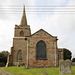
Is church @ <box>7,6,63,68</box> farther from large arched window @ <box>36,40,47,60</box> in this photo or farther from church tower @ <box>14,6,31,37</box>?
church tower @ <box>14,6,31,37</box>

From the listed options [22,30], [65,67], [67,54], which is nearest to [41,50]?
[65,67]

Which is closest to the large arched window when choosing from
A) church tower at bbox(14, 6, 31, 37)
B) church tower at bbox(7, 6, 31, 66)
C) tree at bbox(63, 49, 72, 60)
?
church tower at bbox(7, 6, 31, 66)

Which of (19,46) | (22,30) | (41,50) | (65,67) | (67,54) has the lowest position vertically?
(67,54)

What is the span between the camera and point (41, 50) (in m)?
23.3

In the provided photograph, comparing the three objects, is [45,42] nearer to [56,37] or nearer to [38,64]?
[56,37]

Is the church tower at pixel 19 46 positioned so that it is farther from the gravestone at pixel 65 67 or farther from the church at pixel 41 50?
the gravestone at pixel 65 67

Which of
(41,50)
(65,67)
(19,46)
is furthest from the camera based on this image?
(19,46)

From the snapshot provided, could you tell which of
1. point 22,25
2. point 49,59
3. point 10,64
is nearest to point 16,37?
point 22,25

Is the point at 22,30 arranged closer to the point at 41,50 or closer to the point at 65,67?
the point at 41,50

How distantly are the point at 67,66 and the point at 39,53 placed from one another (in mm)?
9268

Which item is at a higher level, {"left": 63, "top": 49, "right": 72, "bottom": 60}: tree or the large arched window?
the large arched window

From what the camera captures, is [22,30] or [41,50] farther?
[22,30]

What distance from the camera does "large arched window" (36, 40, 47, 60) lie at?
2300cm

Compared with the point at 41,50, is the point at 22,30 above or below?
above
